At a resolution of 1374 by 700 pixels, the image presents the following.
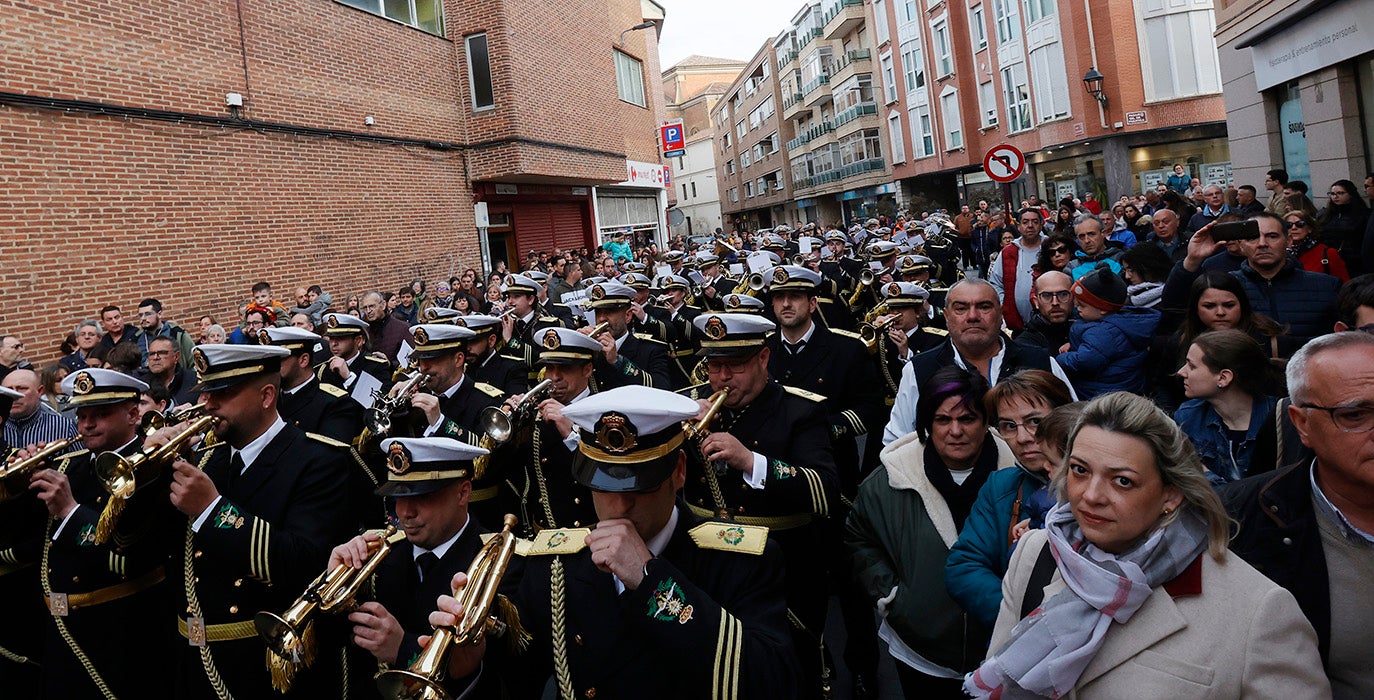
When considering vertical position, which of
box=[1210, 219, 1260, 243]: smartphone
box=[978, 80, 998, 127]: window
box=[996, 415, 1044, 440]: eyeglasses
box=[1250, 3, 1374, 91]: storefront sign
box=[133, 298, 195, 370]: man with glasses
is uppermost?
box=[978, 80, 998, 127]: window

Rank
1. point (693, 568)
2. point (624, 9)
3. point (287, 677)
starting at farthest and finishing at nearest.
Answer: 1. point (624, 9)
2. point (287, 677)
3. point (693, 568)

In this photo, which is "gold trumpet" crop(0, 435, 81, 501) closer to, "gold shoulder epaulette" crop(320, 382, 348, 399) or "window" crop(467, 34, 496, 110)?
"gold shoulder epaulette" crop(320, 382, 348, 399)

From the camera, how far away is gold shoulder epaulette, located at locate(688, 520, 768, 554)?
2.67m

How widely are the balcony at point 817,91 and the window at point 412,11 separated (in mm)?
38326

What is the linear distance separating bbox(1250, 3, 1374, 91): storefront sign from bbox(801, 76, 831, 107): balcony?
1629 inches

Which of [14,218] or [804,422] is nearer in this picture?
[804,422]

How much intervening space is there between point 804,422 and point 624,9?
2683cm

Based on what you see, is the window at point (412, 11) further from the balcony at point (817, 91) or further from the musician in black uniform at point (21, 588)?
the balcony at point (817, 91)

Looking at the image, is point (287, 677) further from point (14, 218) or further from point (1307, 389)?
point (14, 218)

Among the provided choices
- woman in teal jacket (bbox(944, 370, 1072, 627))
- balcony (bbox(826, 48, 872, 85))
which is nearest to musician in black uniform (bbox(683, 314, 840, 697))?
woman in teal jacket (bbox(944, 370, 1072, 627))

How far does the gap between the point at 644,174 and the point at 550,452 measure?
2533 centimetres

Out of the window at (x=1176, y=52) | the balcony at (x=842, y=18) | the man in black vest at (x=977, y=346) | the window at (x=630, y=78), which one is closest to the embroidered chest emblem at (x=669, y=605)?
the man in black vest at (x=977, y=346)

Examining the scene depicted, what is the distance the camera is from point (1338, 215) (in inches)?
350

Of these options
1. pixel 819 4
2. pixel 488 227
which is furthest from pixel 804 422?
pixel 819 4
